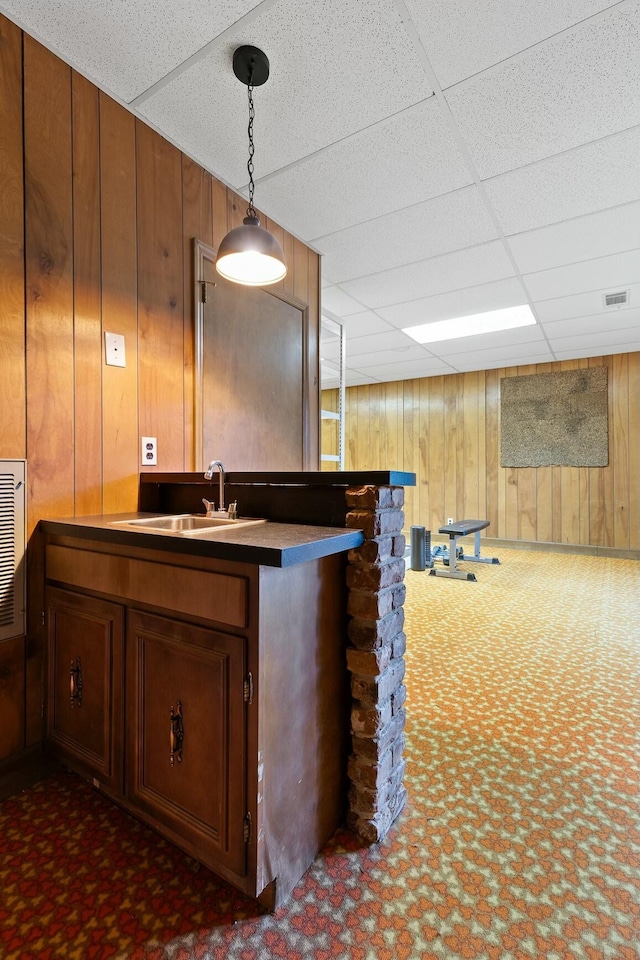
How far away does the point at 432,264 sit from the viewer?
355cm

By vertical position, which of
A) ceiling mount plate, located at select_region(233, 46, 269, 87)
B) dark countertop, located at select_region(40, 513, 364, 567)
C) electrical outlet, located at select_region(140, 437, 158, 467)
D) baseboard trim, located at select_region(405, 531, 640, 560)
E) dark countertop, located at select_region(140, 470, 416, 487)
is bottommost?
baseboard trim, located at select_region(405, 531, 640, 560)

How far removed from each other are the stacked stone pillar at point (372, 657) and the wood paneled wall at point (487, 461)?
19.0 ft

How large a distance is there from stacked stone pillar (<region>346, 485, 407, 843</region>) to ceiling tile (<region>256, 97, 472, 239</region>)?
182cm

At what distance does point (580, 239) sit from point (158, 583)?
3494 mm

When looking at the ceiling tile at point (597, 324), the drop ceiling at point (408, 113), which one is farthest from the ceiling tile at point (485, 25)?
the ceiling tile at point (597, 324)

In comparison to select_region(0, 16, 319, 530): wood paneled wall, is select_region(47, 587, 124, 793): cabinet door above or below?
below

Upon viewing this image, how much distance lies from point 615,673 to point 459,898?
6.04 ft

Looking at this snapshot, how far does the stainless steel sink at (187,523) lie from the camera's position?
1.52m

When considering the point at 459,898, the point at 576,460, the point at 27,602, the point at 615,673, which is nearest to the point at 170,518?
the point at 27,602

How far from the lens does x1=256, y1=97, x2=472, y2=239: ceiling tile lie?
2158 millimetres

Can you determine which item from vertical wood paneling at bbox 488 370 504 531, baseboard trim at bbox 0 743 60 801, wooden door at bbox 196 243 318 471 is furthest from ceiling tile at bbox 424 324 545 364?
baseboard trim at bbox 0 743 60 801

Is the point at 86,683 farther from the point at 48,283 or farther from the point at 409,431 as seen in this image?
the point at 409,431

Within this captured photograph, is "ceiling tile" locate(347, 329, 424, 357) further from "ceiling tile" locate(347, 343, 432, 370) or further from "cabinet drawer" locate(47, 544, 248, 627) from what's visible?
"cabinet drawer" locate(47, 544, 248, 627)

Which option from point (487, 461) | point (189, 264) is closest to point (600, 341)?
point (487, 461)
